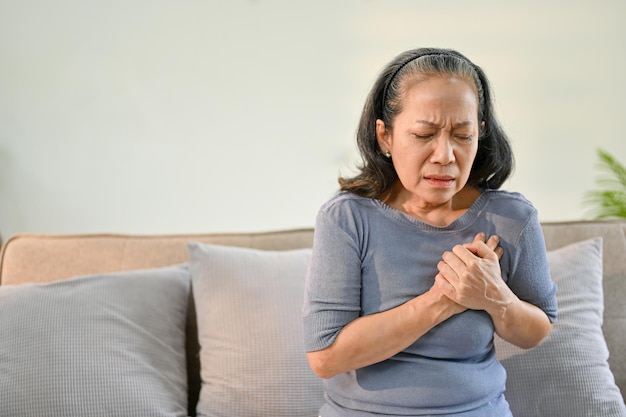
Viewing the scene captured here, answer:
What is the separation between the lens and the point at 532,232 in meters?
1.56

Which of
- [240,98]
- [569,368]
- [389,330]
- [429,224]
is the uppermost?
[240,98]

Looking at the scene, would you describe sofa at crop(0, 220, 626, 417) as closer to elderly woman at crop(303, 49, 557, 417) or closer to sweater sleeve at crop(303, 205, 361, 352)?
elderly woman at crop(303, 49, 557, 417)

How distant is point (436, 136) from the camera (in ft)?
4.69

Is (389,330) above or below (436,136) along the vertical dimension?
below

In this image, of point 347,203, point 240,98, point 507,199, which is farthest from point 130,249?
point 240,98

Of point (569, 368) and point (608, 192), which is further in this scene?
point (608, 192)

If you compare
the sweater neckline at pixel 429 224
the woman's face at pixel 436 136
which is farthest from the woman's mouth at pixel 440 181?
the sweater neckline at pixel 429 224

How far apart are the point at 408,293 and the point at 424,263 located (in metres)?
0.07

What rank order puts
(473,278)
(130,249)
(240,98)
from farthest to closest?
(240,98) < (130,249) < (473,278)

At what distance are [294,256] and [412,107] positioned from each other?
2.62 ft

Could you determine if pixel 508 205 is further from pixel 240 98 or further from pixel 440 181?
pixel 240 98

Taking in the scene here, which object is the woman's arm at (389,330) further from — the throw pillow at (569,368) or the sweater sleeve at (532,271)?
the throw pillow at (569,368)

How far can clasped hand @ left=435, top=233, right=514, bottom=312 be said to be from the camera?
1.41 metres

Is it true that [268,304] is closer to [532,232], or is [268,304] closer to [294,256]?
[294,256]
